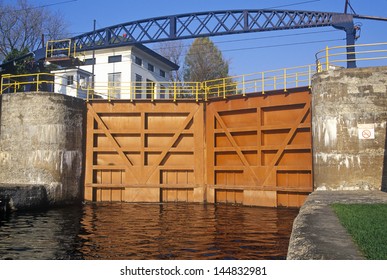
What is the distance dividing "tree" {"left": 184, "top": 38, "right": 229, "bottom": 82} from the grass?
43.4 m

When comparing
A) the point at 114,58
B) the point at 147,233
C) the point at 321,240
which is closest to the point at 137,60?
the point at 114,58

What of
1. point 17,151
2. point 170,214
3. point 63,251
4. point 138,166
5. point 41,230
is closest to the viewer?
point 63,251

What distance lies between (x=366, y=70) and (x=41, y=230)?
1321cm

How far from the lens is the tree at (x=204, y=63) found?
5147 cm

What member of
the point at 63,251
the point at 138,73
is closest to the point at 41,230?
the point at 63,251

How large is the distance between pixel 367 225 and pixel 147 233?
264 inches

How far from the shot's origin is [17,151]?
18.2 m

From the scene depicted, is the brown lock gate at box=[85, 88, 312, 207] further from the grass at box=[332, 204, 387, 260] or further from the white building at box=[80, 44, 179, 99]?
the white building at box=[80, 44, 179, 99]

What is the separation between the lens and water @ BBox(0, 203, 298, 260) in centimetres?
902

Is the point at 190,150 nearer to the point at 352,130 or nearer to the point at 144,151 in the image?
the point at 144,151

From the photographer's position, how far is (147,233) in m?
11.3

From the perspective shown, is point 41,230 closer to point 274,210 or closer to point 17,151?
point 17,151

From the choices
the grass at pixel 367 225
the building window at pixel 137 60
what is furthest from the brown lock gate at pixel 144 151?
the building window at pixel 137 60

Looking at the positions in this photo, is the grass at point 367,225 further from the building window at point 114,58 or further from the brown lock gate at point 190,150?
the building window at point 114,58
